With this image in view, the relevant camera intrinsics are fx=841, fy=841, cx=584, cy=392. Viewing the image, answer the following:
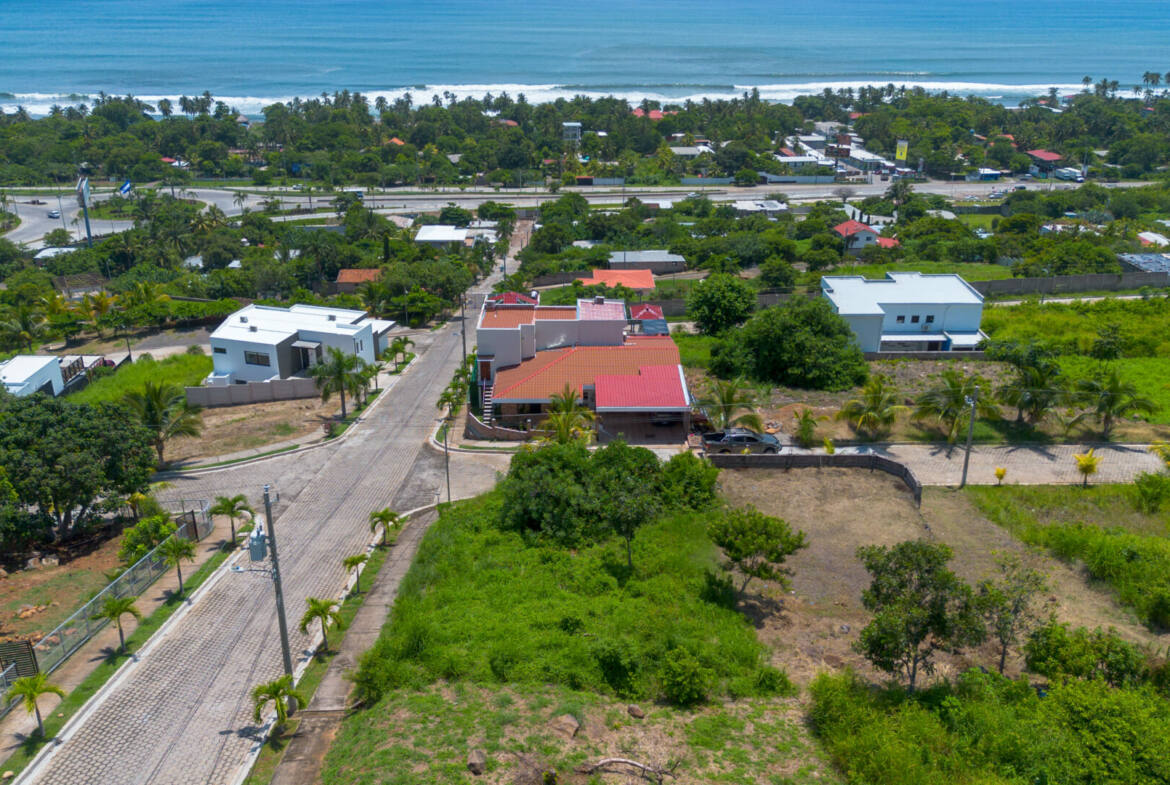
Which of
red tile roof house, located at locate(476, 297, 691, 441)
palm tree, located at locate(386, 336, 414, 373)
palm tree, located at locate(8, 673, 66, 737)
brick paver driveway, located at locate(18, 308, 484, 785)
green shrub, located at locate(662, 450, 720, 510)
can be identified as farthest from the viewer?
palm tree, located at locate(386, 336, 414, 373)

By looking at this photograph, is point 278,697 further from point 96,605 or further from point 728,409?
point 728,409

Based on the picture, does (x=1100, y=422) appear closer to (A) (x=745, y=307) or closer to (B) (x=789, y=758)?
(A) (x=745, y=307)

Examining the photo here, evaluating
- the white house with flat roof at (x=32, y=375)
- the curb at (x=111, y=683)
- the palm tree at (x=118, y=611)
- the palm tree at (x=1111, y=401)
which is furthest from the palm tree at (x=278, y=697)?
the palm tree at (x=1111, y=401)

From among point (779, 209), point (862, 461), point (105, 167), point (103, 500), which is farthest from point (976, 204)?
point (105, 167)

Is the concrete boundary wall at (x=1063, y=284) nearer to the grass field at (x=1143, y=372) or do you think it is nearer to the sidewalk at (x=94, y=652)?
the grass field at (x=1143, y=372)

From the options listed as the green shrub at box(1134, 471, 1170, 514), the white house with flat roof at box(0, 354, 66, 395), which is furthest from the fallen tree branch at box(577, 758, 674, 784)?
the white house with flat roof at box(0, 354, 66, 395)

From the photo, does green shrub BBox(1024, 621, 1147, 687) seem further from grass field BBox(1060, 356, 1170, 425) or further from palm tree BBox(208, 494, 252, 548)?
palm tree BBox(208, 494, 252, 548)
